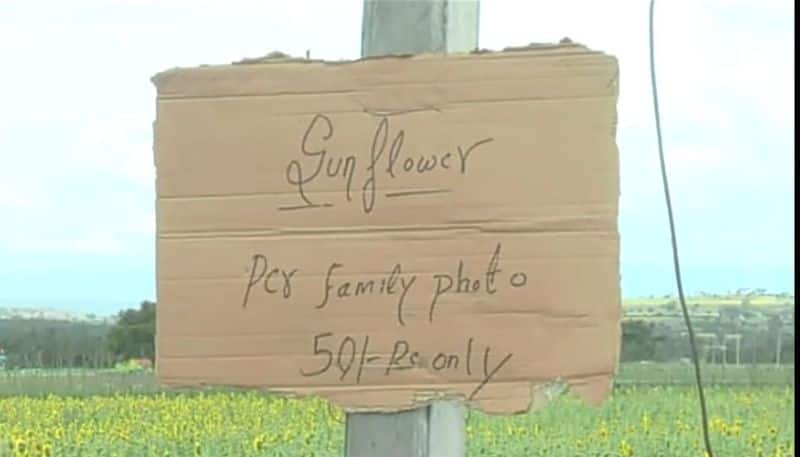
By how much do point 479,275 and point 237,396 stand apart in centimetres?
69

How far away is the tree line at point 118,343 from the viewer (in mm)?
1196

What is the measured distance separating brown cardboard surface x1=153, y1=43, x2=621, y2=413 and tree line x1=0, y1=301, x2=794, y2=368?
0.80ft

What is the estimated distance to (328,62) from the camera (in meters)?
0.90

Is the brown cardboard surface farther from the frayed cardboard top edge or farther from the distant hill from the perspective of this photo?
the distant hill

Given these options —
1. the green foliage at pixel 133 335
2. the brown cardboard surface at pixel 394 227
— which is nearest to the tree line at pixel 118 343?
the green foliage at pixel 133 335

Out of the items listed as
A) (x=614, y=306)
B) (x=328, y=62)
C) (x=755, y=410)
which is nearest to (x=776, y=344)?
(x=755, y=410)

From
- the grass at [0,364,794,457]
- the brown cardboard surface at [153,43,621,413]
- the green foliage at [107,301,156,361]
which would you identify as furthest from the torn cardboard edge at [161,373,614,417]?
the grass at [0,364,794,457]

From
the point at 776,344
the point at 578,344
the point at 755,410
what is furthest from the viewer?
the point at 755,410

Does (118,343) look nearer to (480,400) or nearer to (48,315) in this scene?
(48,315)

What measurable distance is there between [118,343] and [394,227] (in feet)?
1.88

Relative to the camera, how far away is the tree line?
1196 mm

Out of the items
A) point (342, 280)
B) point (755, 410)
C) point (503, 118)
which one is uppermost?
point (503, 118)

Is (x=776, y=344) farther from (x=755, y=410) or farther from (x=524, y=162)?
(x=524, y=162)

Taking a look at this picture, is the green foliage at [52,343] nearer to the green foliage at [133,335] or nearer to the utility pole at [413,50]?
the green foliage at [133,335]
